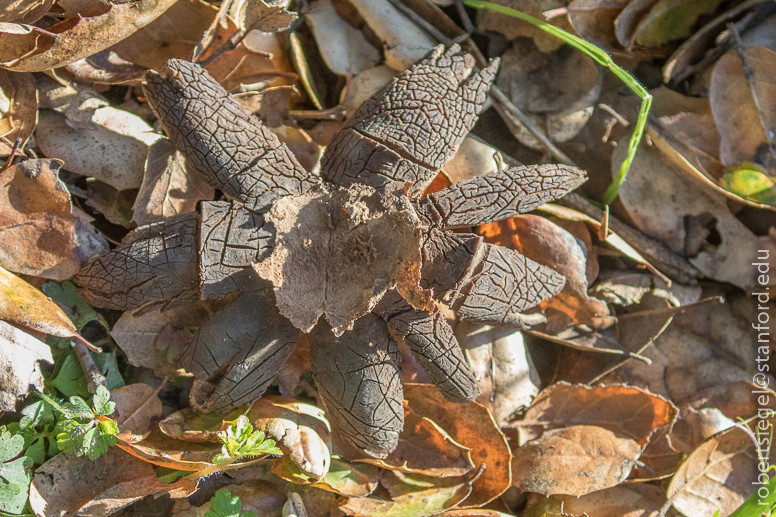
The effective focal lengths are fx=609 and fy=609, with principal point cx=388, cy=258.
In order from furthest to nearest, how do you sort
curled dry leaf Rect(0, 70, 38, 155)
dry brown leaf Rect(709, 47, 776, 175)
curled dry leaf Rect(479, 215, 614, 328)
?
dry brown leaf Rect(709, 47, 776, 175) < curled dry leaf Rect(479, 215, 614, 328) < curled dry leaf Rect(0, 70, 38, 155)

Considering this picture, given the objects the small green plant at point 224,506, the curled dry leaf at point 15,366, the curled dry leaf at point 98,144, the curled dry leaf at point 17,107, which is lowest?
the small green plant at point 224,506

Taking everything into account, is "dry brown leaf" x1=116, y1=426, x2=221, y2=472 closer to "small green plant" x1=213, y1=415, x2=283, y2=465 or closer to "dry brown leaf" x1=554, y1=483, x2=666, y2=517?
"small green plant" x1=213, y1=415, x2=283, y2=465

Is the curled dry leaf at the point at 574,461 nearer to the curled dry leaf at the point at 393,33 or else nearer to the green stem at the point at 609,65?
the green stem at the point at 609,65

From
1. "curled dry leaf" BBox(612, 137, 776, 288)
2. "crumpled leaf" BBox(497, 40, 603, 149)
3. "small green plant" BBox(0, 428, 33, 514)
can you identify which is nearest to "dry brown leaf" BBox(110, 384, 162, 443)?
"small green plant" BBox(0, 428, 33, 514)

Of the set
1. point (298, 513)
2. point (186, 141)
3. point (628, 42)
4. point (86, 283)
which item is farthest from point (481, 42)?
point (298, 513)

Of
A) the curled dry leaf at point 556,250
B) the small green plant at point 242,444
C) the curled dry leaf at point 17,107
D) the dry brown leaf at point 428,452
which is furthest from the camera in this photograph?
the curled dry leaf at point 556,250

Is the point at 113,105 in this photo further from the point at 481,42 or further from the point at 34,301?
the point at 481,42

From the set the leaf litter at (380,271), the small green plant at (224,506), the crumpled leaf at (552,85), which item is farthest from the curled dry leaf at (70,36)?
the small green plant at (224,506)
